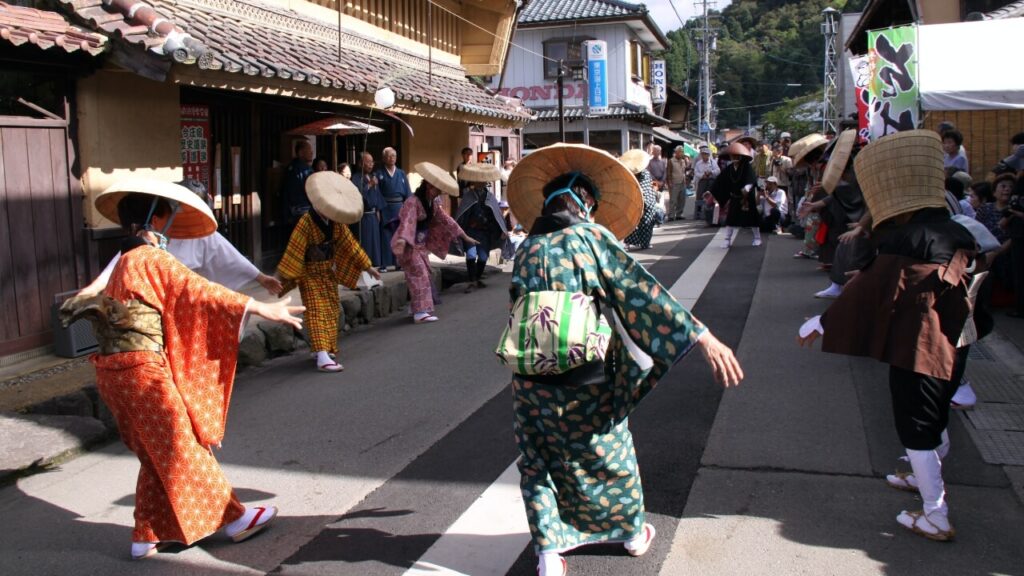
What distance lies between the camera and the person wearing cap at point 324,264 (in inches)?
290

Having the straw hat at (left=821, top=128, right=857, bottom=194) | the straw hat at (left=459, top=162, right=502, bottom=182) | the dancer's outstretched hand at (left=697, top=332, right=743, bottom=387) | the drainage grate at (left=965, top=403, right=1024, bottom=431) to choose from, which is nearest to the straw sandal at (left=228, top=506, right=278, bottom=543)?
the dancer's outstretched hand at (left=697, top=332, right=743, bottom=387)

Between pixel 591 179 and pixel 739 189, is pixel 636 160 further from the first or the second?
pixel 591 179

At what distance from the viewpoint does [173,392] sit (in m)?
3.96

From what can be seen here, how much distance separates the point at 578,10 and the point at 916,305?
29.4 metres

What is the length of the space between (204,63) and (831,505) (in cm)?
643

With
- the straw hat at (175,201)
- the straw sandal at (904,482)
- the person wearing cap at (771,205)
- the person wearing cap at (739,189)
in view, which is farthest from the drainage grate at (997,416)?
the person wearing cap at (771,205)

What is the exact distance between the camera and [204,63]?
7902 mm

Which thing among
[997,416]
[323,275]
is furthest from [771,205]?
[997,416]

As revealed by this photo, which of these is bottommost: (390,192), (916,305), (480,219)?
(916,305)

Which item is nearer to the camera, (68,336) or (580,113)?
(68,336)

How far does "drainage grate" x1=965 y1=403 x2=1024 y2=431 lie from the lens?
17.7 ft

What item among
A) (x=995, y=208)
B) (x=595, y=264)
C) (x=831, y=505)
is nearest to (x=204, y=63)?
(x=595, y=264)

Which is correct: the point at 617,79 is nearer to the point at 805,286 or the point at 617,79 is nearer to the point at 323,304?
the point at 805,286

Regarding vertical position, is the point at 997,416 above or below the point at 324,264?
below
